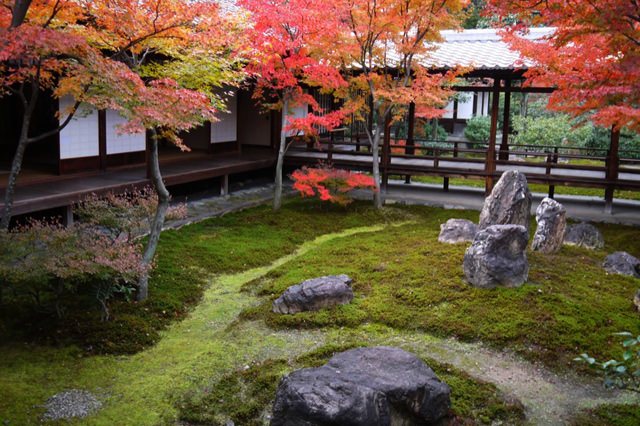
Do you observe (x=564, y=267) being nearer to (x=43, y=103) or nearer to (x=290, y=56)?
(x=290, y=56)

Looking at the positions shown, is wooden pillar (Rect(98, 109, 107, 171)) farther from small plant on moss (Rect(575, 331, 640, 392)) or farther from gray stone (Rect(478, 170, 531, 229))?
small plant on moss (Rect(575, 331, 640, 392))

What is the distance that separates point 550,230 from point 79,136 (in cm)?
1036

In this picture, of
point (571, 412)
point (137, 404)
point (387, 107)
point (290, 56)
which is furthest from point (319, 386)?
point (387, 107)

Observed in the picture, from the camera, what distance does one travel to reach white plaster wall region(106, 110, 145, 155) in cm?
1511

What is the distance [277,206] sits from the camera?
54.2 ft

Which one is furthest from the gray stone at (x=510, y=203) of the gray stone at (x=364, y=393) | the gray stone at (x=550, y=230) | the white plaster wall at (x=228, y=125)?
the white plaster wall at (x=228, y=125)

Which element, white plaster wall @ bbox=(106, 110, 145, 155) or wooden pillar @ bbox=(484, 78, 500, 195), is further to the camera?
wooden pillar @ bbox=(484, 78, 500, 195)

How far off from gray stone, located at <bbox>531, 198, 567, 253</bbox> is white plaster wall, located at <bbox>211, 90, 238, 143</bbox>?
1091cm

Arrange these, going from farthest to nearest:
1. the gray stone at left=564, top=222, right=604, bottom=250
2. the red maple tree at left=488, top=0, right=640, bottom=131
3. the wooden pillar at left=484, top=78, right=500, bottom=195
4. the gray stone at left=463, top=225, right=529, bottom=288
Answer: the wooden pillar at left=484, top=78, right=500, bottom=195 < the gray stone at left=564, top=222, right=604, bottom=250 < the gray stone at left=463, top=225, right=529, bottom=288 < the red maple tree at left=488, top=0, right=640, bottom=131

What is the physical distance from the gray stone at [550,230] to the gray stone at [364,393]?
626 cm

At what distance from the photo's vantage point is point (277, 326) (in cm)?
901

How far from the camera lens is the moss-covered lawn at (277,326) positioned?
6.86m

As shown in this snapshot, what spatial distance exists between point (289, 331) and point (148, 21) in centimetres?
509

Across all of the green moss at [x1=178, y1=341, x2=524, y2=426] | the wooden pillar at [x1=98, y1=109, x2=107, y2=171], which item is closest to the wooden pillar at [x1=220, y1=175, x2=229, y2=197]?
the wooden pillar at [x1=98, y1=109, x2=107, y2=171]
